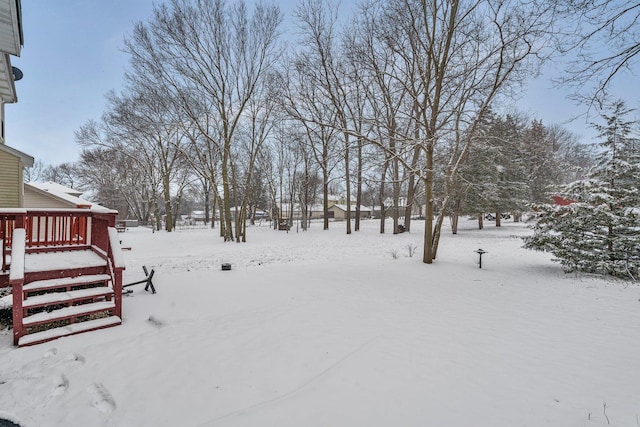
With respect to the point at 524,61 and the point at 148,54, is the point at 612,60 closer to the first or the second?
the point at 524,61

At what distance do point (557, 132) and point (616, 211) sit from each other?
33.6m

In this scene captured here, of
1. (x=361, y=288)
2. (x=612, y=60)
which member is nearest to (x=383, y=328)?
(x=361, y=288)

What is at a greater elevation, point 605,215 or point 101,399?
point 605,215

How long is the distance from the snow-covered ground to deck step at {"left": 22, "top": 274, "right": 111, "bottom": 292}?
706mm

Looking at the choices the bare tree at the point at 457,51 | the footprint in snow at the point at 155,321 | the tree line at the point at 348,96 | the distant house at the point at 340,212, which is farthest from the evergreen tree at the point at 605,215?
the distant house at the point at 340,212

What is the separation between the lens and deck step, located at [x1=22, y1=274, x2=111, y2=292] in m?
3.81

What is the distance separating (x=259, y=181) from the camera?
32.0 m

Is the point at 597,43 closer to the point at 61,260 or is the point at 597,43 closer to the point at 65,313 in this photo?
the point at 65,313

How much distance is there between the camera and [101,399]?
2.69 meters

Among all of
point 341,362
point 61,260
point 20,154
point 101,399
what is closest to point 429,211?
point 341,362

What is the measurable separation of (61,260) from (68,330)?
1.37m

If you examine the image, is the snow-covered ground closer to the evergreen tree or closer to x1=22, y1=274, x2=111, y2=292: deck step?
x1=22, y1=274, x2=111, y2=292: deck step

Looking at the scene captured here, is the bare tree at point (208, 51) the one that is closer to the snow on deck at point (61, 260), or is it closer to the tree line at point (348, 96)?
the tree line at point (348, 96)

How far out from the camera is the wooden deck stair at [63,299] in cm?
374
